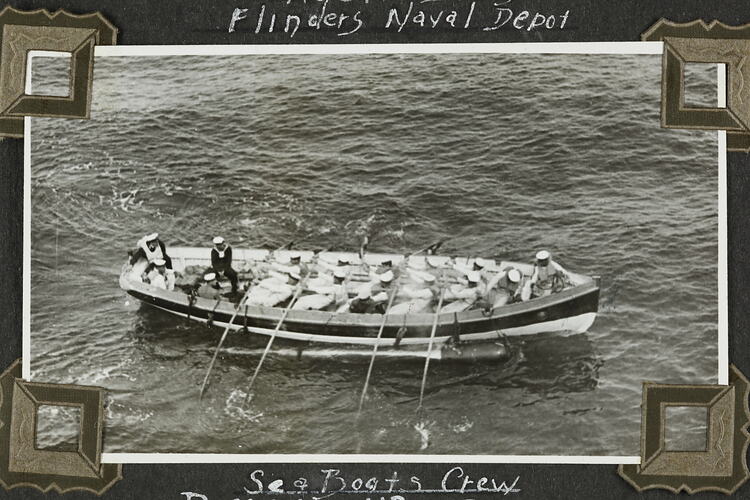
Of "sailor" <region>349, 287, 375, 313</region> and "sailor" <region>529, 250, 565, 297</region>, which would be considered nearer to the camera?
"sailor" <region>529, 250, 565, 297</region>

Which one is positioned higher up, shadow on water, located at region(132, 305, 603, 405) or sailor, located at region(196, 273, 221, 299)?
sailor, located at region(196, 273, 221, 299)

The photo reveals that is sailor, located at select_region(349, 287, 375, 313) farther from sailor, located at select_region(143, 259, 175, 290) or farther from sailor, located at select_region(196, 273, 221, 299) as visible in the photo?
sailor, located at select_region(143, 259, 175, 290)

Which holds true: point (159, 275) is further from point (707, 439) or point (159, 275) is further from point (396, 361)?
point (707, 439)

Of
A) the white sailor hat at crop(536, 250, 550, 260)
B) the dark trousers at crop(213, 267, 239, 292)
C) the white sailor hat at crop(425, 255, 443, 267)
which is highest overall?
the white sailor hat at crop(536, 250, 550, 260)

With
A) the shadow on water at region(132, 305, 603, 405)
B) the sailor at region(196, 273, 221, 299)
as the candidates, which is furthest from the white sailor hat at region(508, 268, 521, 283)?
the sailor at region(196, 273, 221, 299)
